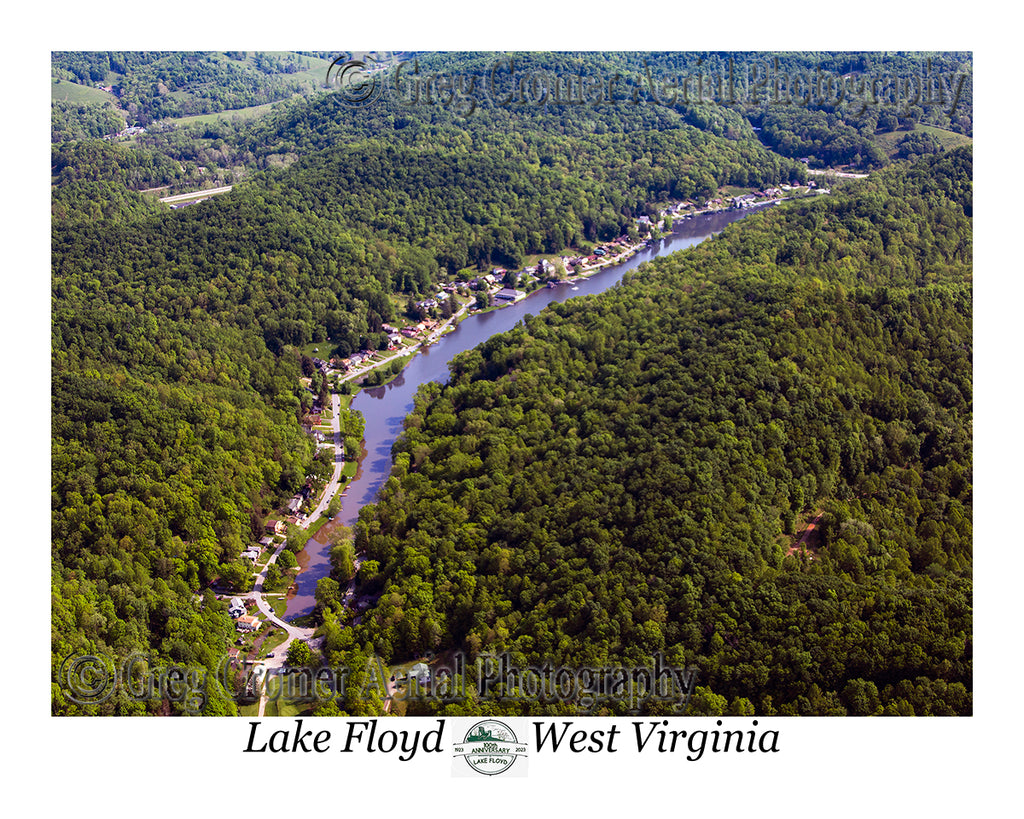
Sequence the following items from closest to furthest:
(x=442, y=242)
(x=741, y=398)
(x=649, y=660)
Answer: (x=649, y=660), (x=741, y=398), (x=442, y=242)

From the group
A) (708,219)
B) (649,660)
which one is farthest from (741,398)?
(708,219)

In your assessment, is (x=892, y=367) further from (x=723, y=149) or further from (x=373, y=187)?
(x=723, y=149)
